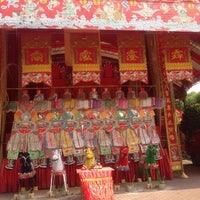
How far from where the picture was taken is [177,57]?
772cm

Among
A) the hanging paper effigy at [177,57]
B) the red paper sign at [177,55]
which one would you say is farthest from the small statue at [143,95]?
the red paper sign at [177,55]

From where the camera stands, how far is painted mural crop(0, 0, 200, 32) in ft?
20.1

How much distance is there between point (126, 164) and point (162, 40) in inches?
133

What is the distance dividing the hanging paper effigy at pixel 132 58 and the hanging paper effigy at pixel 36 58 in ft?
5.95

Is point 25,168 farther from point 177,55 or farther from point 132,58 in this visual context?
point 177,55

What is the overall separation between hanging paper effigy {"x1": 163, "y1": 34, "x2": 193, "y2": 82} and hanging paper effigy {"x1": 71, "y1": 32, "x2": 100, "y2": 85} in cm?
182

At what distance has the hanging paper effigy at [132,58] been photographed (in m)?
7.46

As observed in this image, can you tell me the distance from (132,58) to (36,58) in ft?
7.83

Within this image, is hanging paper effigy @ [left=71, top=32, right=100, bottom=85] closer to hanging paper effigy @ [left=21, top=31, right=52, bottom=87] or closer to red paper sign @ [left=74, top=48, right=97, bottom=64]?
red paper sign @ [left=74, top=48, right=97, bottom=64]

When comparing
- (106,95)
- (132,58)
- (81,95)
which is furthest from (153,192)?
(132,58)

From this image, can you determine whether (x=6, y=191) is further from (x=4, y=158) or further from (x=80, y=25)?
(x=80, y=25)

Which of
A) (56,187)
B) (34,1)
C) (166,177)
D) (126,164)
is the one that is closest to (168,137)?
(166,177)

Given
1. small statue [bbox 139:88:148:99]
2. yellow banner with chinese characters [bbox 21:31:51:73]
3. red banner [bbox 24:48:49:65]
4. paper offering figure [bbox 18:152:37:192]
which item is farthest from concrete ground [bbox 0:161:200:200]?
red banner [bbox 24:48:49:65]

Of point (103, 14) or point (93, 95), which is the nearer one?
point (103, 14)
